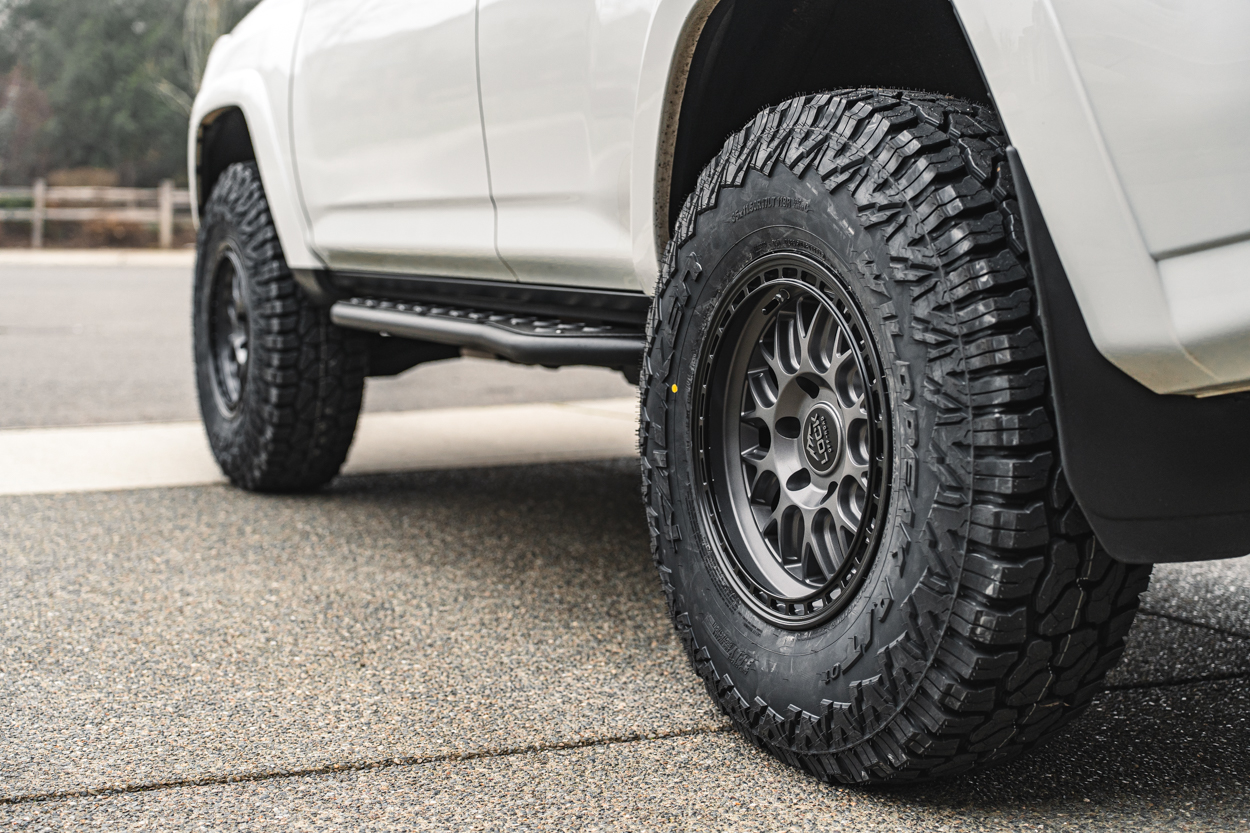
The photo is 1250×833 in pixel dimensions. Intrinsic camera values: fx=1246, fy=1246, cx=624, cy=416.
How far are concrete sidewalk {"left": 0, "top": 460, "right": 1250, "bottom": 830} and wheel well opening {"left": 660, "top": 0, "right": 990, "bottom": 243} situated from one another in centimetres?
90

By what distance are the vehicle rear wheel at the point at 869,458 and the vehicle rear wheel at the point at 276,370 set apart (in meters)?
1.93

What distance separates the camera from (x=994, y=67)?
152 centimetres

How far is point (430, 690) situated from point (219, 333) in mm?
2469

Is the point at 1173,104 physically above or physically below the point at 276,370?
above

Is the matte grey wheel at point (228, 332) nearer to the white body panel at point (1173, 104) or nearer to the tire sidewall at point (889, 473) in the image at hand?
the tire sidewall at point (889, 473)

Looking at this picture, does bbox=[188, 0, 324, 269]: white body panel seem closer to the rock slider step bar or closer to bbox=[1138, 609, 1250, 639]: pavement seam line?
the rock slider step bar

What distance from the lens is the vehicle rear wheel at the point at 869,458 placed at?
1553 millimetres

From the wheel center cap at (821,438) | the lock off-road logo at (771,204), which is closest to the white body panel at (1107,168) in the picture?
the lock off-road logo at (771,204)

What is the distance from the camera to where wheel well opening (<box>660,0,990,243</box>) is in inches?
80.5

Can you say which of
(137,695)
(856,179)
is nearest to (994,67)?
(856,179)

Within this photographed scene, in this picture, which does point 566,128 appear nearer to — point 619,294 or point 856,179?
point 619,294

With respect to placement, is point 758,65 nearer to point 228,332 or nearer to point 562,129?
point 562,129

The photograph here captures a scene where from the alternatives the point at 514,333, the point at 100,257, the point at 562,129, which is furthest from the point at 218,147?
the point at 100,257

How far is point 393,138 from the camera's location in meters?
3.09
